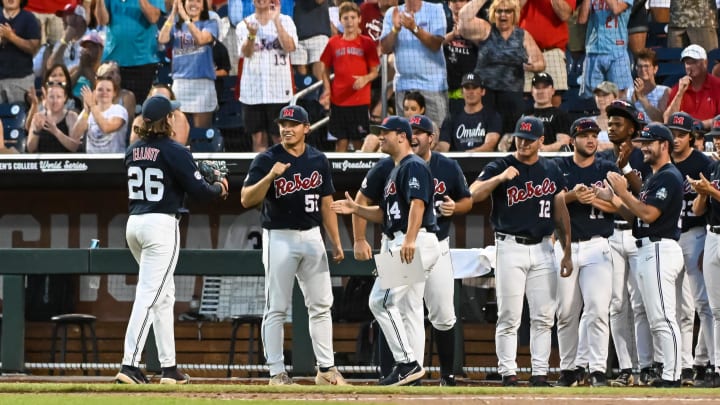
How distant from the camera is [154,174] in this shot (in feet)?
28.2

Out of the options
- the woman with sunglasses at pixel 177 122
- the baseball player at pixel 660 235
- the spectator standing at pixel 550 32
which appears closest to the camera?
the baseball player at pixel 660 235

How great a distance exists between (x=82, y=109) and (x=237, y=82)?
1634 millimetres

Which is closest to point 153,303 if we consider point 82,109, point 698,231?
point 698,231

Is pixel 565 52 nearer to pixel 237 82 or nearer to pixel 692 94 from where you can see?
pixel 692 94

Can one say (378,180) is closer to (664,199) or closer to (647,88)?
(664,199)

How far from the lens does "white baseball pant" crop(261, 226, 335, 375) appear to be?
29.0ft

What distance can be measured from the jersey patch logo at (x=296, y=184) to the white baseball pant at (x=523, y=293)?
4.61ft

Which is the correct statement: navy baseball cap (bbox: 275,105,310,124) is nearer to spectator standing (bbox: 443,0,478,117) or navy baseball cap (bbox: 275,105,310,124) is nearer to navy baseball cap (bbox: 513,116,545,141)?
navy baseball cap (bbox: 513,116,545,141)

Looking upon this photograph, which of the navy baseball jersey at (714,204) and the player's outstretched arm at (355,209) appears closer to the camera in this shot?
the player's outstretched arm at (355,209)

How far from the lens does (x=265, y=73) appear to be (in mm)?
12453

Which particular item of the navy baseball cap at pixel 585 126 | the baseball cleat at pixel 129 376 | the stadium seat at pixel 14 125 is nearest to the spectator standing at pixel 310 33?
the stadium seat at pixel 14 125

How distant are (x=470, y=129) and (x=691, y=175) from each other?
252 cm

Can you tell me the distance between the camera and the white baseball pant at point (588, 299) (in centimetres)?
945

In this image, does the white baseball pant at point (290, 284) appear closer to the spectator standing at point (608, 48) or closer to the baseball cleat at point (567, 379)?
the baseball cleat at point (567, 379)
